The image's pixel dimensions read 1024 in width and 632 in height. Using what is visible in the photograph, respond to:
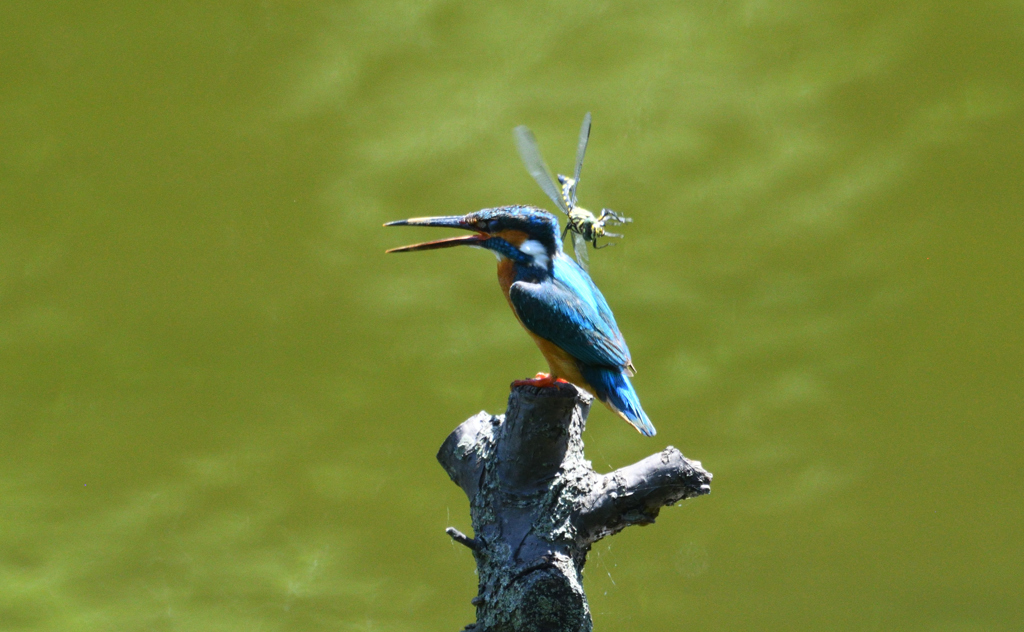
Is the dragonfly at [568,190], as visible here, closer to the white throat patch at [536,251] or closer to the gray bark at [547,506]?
the white throat patch at [536,251]

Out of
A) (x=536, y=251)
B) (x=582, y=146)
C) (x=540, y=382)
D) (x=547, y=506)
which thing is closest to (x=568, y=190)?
(x=582, y=146)

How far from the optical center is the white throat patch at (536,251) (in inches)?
74.6

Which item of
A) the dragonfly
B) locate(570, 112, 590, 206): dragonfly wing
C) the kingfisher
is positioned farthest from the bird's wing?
locate(570, 112, 590, 206): dragonfly wing

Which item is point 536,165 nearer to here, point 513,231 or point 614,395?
point 513,231

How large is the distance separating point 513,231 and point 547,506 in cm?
56

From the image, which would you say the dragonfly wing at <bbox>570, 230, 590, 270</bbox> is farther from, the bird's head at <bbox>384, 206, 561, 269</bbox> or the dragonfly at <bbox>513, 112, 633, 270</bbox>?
the bird's head at <bbox>384, 206, 561, 269</bbox>

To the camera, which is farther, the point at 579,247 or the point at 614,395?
the point at 579,247

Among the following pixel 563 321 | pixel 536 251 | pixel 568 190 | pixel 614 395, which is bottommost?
pixel 614 395

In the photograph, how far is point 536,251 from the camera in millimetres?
1903

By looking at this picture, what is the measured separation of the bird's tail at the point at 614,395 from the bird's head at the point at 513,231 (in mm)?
247

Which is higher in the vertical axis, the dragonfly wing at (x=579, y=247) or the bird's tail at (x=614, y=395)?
the dragonfly wing at (x=579, y=247)

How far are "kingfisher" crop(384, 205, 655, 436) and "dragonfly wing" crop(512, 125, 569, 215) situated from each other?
0.16 metres

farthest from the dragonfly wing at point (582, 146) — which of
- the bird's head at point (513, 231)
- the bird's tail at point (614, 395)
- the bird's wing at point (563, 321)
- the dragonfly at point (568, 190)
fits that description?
the bird's tail at point (614, 395)

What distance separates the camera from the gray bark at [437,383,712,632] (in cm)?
170
